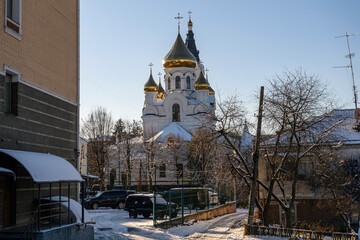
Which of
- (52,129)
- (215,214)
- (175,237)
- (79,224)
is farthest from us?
(215,214)

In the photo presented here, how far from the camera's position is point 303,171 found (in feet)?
85.6

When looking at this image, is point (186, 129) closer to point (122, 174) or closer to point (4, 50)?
point (122, 174)

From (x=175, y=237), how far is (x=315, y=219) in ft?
37.4

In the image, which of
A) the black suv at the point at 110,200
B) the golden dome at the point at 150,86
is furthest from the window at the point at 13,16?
the golden dome at the point at 150,86

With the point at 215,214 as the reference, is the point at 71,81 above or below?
above

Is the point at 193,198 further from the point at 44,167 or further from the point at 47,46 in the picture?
the point at 44,167

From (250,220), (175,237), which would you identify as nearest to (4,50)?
(175,237)

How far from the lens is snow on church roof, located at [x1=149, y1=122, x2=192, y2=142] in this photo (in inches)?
2269

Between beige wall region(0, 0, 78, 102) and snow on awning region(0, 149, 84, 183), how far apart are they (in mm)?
2690

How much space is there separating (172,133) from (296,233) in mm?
42297

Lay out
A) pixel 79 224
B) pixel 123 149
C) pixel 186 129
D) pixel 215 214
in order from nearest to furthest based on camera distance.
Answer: pixel 79 224, pixel 215 214, pixel 123 149, pixel 186 129

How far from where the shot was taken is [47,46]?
16375 mm

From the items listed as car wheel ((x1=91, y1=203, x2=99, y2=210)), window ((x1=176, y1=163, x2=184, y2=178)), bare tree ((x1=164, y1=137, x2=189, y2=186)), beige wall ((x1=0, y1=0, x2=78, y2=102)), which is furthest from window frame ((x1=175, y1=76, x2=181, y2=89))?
beige wall ((x1=0, y1=0, x2=78, y2=102))

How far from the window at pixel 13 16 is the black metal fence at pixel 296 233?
1115 cm
